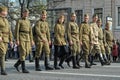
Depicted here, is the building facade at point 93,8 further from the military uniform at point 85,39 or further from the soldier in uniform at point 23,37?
the soldier in uniform at point 23,37

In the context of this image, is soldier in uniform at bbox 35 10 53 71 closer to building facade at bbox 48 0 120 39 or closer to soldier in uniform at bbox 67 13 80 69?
soldier in uniform at bbox 67 13 80 69

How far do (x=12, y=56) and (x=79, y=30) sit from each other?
22.0m

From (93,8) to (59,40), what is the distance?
29985 mm

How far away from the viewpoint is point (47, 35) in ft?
49.0

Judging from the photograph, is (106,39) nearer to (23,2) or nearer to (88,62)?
(88,62)

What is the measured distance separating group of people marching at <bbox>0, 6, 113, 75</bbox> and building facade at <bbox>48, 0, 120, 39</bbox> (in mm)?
24672

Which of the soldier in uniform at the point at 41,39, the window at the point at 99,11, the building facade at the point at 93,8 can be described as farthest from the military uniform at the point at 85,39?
the window at the point at 99,11

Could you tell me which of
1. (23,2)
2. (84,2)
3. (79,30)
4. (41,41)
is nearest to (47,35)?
(41,41)

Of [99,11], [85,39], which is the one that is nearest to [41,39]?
[85,39]

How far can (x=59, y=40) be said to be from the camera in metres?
15.4

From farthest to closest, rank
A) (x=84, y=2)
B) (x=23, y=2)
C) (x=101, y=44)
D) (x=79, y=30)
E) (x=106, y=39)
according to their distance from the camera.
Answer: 1. (x=84, y=2)
2. (x=23, y=2)
3. (x=106, y=39)
4. (x=101, y=44)
5. (x=79, y=30)

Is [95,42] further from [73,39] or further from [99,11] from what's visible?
[99,11]

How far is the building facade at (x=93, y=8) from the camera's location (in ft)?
142

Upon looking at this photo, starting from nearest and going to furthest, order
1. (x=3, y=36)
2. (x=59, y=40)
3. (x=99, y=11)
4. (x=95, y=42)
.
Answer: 1. (x=3, y=36)
2. (x=59, y=40)
3. (x=95, y=42)
4. (x=99, y=11)
